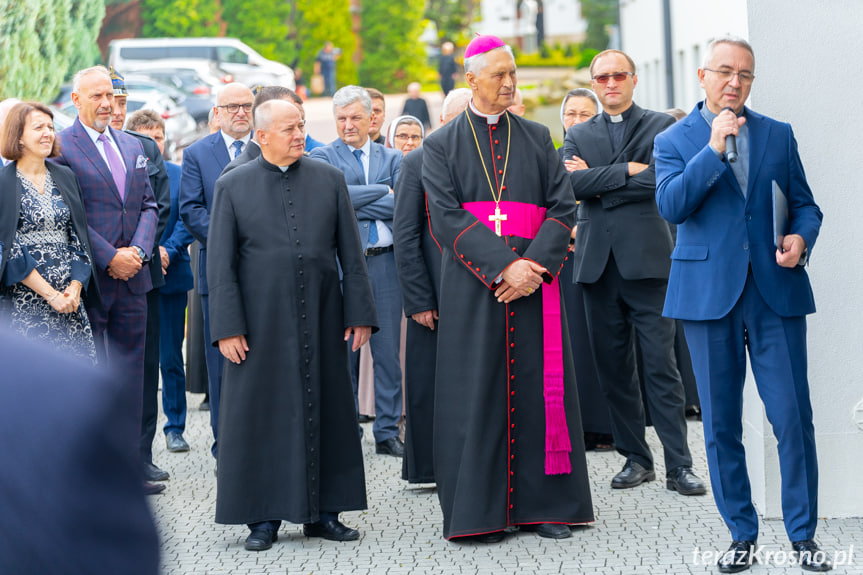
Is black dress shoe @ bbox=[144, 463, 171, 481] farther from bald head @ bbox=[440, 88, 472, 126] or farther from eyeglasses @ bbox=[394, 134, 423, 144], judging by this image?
eyeglasses @ bbox=[394, 134, 423, 144]

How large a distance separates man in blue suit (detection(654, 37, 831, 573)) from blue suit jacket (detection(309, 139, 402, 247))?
2864 mm

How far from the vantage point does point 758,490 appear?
575cm

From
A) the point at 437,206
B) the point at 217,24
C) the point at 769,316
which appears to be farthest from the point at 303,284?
the point at 217,24

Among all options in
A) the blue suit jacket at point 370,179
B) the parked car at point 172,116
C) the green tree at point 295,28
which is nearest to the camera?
the blue suit jacket at point 370,179

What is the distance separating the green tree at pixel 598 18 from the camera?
40.0 metres

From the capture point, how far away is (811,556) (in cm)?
489

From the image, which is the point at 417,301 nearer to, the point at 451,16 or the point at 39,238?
the point at 39,238

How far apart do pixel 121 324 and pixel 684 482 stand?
10.9 feet

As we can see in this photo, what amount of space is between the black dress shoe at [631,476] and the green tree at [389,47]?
103 ft

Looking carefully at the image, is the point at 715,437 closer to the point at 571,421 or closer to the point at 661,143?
the point at 571,421

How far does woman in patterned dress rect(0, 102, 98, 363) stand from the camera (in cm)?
611

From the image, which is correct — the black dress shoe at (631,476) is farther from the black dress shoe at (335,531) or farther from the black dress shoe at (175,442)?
the black dress shoe at (175,442)

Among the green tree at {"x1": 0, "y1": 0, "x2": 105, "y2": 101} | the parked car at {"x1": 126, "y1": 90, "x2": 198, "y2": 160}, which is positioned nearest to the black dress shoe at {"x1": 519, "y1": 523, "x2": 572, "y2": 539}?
the green tree at {"x1": 0, "y1": 0, "x2": 105, "y2": 101}

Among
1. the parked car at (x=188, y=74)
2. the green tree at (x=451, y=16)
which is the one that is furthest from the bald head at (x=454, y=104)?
the green tree at (x=451, y=16)
